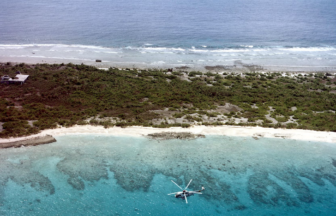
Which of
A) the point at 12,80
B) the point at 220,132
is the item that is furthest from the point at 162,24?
the point at 220,132

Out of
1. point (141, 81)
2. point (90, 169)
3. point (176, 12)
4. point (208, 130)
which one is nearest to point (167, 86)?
point (141, 81)

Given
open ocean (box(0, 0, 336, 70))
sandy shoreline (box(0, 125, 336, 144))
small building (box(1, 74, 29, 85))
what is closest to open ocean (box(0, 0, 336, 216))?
sandy shoreline (box(0, 125, 336, 144))

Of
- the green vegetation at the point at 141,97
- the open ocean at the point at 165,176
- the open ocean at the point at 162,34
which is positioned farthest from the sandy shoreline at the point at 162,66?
the open ocean at the point at 165,176

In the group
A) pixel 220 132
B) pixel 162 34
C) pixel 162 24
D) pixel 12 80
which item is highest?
pixel 162 24

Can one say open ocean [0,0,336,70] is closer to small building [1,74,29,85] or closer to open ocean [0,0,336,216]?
small building [1,74,29,85]

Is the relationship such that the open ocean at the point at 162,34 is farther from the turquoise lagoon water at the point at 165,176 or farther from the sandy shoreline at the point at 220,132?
the turquoise lagoon water at the point at 165,176

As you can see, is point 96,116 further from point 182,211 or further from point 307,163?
point 307,163

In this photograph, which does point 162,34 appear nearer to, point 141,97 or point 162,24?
point 162,24

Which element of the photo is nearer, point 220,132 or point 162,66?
point 220,132
